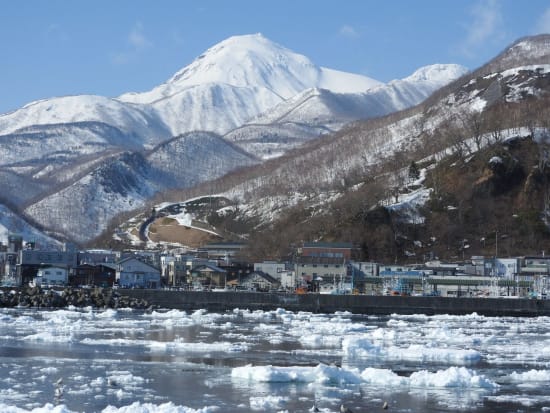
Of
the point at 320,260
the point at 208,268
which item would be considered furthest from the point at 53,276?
the point at 320,260

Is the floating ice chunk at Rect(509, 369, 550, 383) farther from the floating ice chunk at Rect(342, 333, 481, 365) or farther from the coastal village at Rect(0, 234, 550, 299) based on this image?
the coastal village at Rect(0, 234, 550, 299)

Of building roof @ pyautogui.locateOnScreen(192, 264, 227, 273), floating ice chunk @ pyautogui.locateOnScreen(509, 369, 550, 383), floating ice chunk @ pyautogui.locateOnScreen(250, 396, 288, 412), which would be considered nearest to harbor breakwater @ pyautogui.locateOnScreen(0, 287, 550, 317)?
building roof @ pyautogui.locateOnScreen(192, 264, 227, 273)

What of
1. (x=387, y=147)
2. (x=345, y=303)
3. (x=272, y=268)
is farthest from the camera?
(x=387, y=147)

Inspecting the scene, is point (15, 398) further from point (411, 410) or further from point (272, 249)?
point (272, 249)

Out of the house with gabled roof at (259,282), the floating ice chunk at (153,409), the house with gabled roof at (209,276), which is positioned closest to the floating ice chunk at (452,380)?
the floating ice chunk at (153,409)

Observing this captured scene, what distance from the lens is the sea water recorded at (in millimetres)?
26625

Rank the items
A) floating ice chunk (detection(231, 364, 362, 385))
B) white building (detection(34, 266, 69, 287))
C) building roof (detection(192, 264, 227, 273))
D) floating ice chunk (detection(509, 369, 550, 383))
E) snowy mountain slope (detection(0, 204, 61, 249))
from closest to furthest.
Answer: floating ice chunk (detection(231, 364, 362, 385)) < floating ice chunk (detection(509, 369, 550, 383)) < white building (detection(34, 266, 69, 287)) < building roof (detection(192, 264, 227, 273)) < snowy mountain slope (detection(0, 204, 61, 249))

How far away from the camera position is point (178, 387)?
28.7m

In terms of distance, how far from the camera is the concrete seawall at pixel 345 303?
67.8 meters

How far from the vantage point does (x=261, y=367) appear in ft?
100

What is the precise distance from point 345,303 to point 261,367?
3906 centimetres

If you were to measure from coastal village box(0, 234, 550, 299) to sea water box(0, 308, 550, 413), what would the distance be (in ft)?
79.8

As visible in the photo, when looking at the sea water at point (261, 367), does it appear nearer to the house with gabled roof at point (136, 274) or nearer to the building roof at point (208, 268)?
the house with gabled roof at point (136, 274)

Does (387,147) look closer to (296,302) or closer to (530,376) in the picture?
(296,302)
